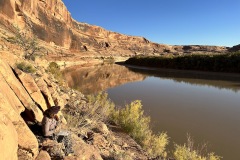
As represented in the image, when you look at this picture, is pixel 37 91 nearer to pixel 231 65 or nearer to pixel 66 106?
pixel 66 106

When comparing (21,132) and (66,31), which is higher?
(66,31)

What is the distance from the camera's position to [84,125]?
8.09m

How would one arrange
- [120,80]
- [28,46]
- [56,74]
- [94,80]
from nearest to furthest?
1. [28,46]
2. [56,74]
3. [94,80]
4. [120,80]

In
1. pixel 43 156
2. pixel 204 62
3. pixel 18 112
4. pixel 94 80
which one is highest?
pixel 18 112

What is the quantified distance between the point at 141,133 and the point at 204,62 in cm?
4348

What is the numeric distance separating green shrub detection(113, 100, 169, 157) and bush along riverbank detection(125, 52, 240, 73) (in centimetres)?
3658

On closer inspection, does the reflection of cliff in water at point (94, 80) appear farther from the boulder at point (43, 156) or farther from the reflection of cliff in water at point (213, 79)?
the boulder at point (43, 156)

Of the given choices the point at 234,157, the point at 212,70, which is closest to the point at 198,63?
the point at 212,70

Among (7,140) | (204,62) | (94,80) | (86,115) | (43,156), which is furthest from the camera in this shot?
(204,62)

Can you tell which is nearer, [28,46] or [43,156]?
[43,156]

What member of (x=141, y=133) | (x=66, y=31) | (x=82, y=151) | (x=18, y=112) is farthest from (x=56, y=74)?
(x=66, y=31)

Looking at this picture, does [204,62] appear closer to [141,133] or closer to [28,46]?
[141,133]

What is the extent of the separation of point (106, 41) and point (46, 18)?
2057 inches

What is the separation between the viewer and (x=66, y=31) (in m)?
71.8
